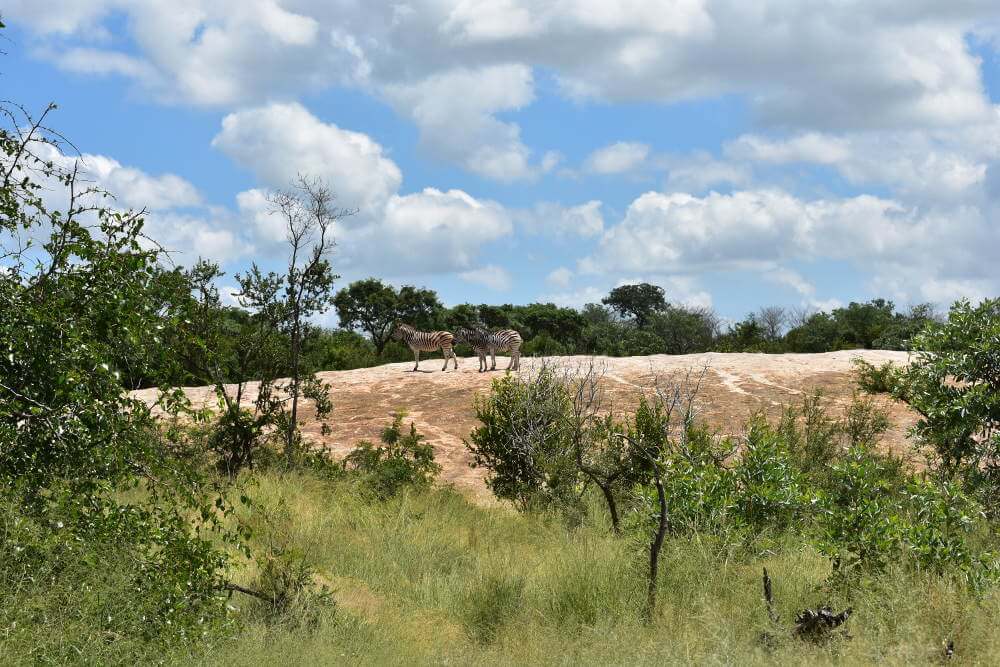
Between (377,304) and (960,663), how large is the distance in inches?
1445

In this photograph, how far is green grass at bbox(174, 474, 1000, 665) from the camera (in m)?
5.71

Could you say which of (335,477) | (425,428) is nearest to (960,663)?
(335,477)

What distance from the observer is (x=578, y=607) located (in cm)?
692

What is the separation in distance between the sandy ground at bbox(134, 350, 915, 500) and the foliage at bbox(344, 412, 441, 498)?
0.98m

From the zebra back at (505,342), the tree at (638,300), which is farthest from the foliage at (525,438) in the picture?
the tree at (638,300)

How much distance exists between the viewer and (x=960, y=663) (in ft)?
18.3

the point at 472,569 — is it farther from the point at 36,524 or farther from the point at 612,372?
the point at 612,372

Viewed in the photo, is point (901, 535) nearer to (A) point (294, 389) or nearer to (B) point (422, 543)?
(B) point (422, 543)

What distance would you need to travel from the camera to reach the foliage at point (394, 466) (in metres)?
12.2

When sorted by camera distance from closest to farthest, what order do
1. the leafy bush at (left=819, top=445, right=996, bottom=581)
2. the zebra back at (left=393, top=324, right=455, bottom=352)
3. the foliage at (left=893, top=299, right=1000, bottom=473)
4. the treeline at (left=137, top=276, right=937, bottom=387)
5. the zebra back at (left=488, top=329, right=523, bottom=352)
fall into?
the leafy bush at (left=819, top=445, right=996, bottom=581) < the foliage at (left=893, top=299, right=1000, bottom=473) < the zebra back at (left=488, top=329, right=523, bottom=352) < the zebra back at (left=393, top=324, right=455, bottom=352) < the treeline at (left=137, top=276, right=937, bottom=387)

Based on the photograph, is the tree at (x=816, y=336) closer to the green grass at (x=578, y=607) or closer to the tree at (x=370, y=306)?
the tree at (x=370, y=306)

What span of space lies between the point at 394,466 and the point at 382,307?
96.0ft

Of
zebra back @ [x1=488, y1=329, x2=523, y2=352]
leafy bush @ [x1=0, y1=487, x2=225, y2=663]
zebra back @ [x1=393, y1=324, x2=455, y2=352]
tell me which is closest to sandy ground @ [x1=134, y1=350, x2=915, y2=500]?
zebra back @ [x1=393, y1=324, x2=455, y2=352]

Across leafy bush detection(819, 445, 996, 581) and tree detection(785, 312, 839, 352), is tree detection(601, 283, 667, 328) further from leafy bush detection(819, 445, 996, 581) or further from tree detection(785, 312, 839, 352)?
leafy bush detection(819, 445, 996, 581)
